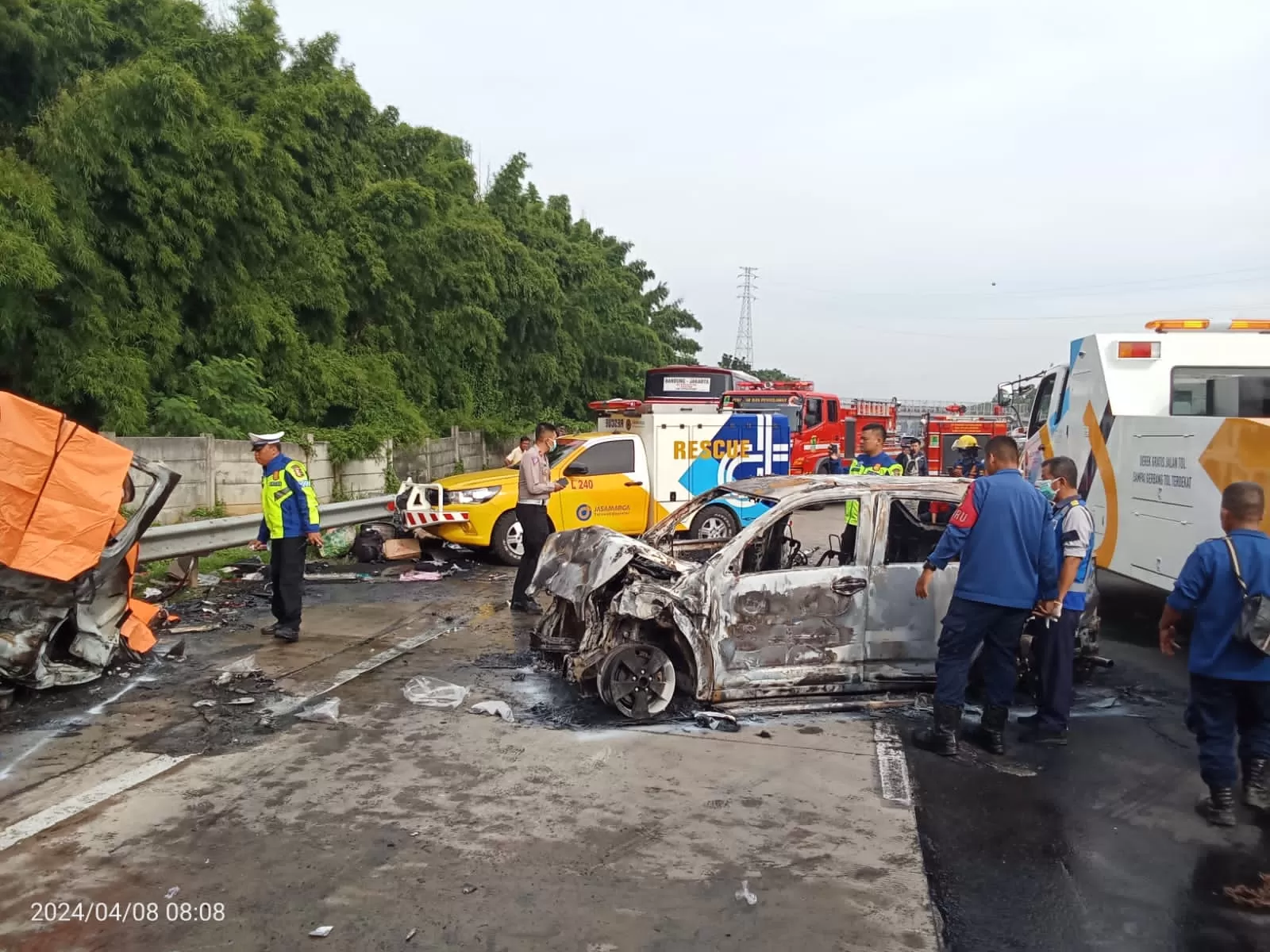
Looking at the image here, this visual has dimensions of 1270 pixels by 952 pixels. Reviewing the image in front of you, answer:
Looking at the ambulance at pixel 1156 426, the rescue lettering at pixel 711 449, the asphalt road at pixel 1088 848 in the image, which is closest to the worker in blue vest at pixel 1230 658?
the asphalt road at pixel 1088 848

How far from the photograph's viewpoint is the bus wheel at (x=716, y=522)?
8055mm

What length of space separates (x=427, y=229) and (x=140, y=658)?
1473 centimetres

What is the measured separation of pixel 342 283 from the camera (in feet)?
61.3

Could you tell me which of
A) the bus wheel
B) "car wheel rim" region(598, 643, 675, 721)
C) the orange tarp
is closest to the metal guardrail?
the orange tarp

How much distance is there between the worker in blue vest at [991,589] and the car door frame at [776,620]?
70 centimetres

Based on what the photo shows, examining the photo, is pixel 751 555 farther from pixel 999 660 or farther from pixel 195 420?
pixel 195 420

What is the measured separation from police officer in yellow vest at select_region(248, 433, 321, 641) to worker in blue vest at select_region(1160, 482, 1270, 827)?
613cm

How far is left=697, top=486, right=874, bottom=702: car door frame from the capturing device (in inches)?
231

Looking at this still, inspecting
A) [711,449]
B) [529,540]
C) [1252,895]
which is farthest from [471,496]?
[1252,895]

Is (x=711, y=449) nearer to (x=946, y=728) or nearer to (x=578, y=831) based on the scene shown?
(x=946, y=728)

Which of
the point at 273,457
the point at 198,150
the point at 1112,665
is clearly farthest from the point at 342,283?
the point at 1112,665

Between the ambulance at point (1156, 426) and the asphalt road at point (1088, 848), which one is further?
the ambulance at point (1156, 426)

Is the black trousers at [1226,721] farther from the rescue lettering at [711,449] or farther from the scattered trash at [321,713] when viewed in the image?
the rescue lettering at [711,449]

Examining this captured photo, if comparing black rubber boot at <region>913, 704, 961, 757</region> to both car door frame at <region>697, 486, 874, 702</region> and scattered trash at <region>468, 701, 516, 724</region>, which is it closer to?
car door frame at <region>697, 486, 874, 702</region>
